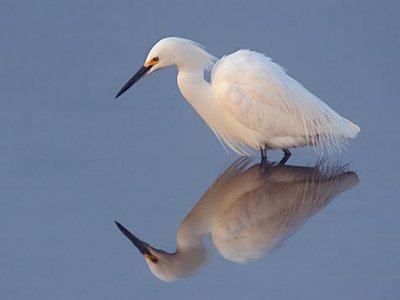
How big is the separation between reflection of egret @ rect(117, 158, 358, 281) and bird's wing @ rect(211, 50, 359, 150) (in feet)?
0.61

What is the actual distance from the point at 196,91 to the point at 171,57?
0.85ft

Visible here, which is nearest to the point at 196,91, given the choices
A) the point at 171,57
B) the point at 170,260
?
the point at 171,57

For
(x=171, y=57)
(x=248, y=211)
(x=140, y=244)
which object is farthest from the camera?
(x=171, y=57)

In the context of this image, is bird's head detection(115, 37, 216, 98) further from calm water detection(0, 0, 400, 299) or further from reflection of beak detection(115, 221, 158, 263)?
Result: reflection of beak detection(115, 221, 158, 263)

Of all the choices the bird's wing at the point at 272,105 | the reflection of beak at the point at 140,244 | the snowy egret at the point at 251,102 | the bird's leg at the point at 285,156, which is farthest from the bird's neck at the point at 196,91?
the reflection of beak at the point at 140,244

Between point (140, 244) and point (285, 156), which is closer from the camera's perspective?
point (140, 244)

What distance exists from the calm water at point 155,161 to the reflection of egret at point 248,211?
2 cm

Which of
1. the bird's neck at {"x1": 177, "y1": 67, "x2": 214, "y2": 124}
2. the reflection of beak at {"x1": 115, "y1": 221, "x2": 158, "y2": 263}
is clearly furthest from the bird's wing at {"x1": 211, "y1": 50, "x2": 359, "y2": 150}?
the reflection of beak at {"x1": 115, "y1": 221, "x2": 158, "y2": 263}

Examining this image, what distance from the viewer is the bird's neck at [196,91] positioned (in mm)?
6402

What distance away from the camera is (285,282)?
4.71 metres

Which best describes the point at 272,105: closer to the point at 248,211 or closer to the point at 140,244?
the point at 248,211

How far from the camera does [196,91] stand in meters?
6.40

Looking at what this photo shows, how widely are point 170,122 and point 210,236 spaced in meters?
1.43

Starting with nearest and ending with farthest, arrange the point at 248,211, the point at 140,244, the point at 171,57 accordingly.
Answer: the point at 140,244, the point at 248,211, the point at 171,57
